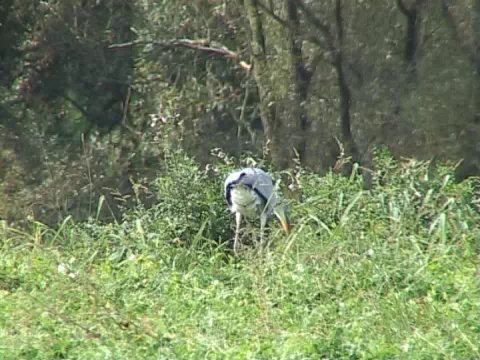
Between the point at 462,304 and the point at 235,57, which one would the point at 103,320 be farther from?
the point at 235,57

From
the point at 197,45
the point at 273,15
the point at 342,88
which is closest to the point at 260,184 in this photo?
the point at 342,88

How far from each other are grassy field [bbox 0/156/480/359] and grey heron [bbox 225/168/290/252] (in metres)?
0.22

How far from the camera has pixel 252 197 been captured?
854cm

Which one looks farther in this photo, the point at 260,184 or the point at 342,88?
the point at 342,88

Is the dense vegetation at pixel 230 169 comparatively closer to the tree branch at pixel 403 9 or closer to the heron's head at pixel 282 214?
the tree branch at pixel 403 9

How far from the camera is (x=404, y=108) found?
10680 mm

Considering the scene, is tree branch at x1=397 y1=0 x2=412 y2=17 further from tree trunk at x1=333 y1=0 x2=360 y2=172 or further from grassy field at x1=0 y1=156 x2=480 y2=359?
grassy field at x1=0 y1=156 x2=480 y2=359

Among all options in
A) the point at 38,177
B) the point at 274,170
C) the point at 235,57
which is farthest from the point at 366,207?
the point at 38,177

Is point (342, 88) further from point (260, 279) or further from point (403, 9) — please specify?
point (260, 279)

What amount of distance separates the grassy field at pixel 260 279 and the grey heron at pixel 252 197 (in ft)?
0.71

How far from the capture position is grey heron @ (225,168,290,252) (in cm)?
853

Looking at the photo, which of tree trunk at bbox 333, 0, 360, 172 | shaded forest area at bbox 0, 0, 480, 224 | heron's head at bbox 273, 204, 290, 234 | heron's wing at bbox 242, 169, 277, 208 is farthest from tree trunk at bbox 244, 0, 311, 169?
heron's head at bbox 273, 204, 290, 234

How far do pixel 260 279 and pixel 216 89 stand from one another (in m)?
6.35

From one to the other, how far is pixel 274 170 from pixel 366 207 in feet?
6.83
